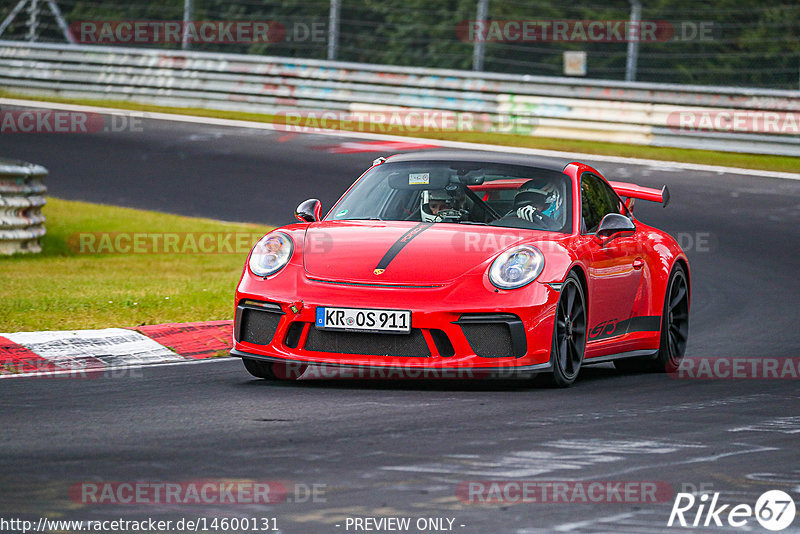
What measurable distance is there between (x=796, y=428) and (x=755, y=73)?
593 inches

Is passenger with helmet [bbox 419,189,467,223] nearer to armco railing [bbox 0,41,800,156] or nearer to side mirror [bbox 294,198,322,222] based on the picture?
side mirror [bbox 294,198,322,222]

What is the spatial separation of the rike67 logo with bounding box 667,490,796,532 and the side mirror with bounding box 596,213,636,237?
3.30m

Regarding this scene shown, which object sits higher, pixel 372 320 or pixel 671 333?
pixel 372 320

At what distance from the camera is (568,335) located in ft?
24.8

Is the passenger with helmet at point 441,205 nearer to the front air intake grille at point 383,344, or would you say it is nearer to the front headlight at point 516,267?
the front headlight at point 516,267

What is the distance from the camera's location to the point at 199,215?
16.3m

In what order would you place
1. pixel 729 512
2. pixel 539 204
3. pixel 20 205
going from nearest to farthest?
pixel 729 512
pixel 539 204
pixel 20 205

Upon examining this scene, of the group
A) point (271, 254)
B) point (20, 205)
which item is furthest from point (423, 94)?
point (271, 254)

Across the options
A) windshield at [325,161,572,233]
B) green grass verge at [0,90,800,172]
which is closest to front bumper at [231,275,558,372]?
windshield at [325,161,572,233]

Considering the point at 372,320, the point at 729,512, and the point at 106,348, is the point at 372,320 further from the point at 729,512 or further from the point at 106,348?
the point at 729,512

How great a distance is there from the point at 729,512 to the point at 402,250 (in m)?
3.04

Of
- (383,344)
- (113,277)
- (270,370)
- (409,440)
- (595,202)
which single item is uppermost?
(595,202)

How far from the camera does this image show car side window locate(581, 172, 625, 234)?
8.34 meters

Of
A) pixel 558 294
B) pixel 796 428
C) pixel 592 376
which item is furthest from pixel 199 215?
pixel 796 428
